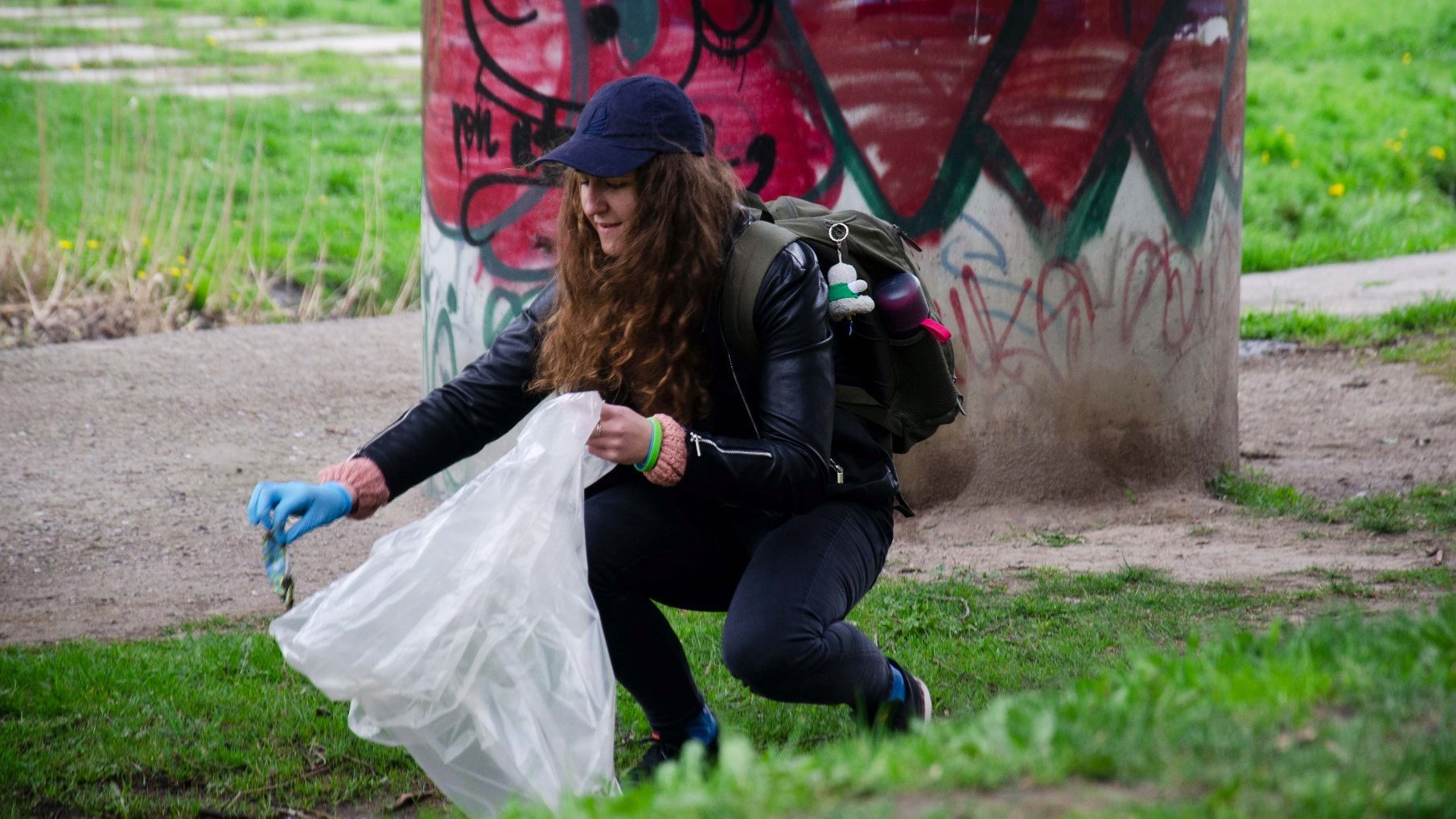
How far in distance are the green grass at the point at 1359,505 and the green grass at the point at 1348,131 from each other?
15.5ft

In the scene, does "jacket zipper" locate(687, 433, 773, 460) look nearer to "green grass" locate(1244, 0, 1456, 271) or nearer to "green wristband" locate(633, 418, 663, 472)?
"green wristband" locate(633, 418, 663, 472)

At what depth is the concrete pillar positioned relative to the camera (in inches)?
201

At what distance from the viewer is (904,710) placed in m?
3.16

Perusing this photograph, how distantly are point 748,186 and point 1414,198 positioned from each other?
8.52 meters

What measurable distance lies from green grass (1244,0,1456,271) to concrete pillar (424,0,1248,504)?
499cm

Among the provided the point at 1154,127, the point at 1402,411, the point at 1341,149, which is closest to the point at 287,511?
the point at 1154,127

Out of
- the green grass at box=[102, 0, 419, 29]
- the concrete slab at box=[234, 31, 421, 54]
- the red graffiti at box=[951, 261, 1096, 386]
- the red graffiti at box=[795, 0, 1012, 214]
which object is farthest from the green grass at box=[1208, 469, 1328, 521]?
the green grass at box=[102, 0, 419, 29]

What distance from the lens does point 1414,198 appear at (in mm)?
11789

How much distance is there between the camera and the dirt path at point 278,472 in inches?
192

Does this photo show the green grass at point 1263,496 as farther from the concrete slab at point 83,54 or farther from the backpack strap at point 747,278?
the concrete slab at point 83,54

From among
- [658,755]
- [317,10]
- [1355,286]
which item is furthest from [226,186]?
[317,10]

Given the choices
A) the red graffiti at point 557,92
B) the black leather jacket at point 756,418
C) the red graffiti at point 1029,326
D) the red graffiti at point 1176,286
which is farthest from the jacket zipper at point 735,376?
the red graffiti at point 1176,286

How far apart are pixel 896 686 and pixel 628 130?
4.17 feet

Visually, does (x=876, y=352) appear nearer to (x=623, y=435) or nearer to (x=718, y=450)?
(x=718, y=450)
